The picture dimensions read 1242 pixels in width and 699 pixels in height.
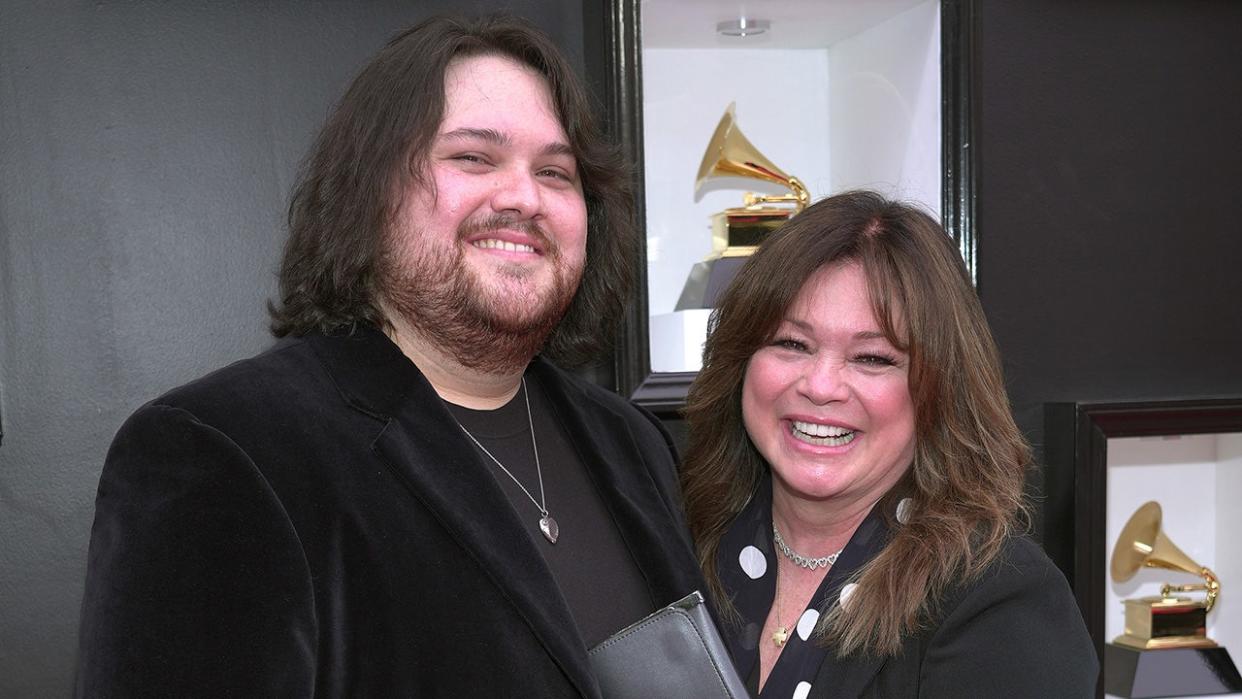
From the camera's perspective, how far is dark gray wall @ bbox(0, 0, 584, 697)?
1.94 m

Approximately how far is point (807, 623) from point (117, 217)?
126cm

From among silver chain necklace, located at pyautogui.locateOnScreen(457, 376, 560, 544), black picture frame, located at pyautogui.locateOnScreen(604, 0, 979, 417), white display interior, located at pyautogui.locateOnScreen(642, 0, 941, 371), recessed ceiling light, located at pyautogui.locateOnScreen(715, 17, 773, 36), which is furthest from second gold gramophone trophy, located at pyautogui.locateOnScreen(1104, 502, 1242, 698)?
silver chain necklace, located at pyautogui.locateOnScreen(457, 376, 560, 544)

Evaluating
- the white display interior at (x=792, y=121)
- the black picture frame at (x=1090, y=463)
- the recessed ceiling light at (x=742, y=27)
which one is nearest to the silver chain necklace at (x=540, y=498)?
the white display interior at (x=792, y=121)

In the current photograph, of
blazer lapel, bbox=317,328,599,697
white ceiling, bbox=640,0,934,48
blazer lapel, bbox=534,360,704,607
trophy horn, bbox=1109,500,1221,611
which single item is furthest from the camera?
trophy horn, bbox=1109,500,1221,611

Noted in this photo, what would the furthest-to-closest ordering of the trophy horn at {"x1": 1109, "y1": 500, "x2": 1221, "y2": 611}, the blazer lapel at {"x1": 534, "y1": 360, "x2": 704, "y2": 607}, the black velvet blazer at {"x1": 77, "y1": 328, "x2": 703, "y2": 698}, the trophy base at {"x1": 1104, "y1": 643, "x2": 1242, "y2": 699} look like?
the trophy horn at {"x1": 1109, "y1": 500, "x2": 1221, "y2": 611}, the trophy base at {"x1": 1104, "y1": 643, "x2": 1242, "y2": 699}, the blazer lapel at {"x1": 534, "y1": 360, "x2": 704, "y2": 607}, the black velvet blazer at {"x1": 77, "y1": 328, "x2": 703, "y2": 698}

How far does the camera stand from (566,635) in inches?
53.2

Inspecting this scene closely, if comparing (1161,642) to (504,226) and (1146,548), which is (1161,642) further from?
(504,226)

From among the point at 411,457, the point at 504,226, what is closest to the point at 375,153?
the point at 504,226

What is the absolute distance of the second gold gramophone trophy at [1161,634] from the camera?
2420mm

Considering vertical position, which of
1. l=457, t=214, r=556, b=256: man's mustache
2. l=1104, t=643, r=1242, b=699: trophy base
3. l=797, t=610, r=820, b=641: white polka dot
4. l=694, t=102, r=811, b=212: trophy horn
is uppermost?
l=694, t=102, r=811, b=212: trophy horn

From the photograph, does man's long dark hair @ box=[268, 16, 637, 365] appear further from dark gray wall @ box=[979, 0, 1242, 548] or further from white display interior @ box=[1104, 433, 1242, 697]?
white display interior @ box=[1104, 433, 1242, 697]

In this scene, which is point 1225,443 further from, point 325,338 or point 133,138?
point 133,138

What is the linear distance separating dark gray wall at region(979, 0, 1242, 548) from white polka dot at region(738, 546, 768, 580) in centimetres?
80

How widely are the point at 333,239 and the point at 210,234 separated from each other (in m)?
0.58
